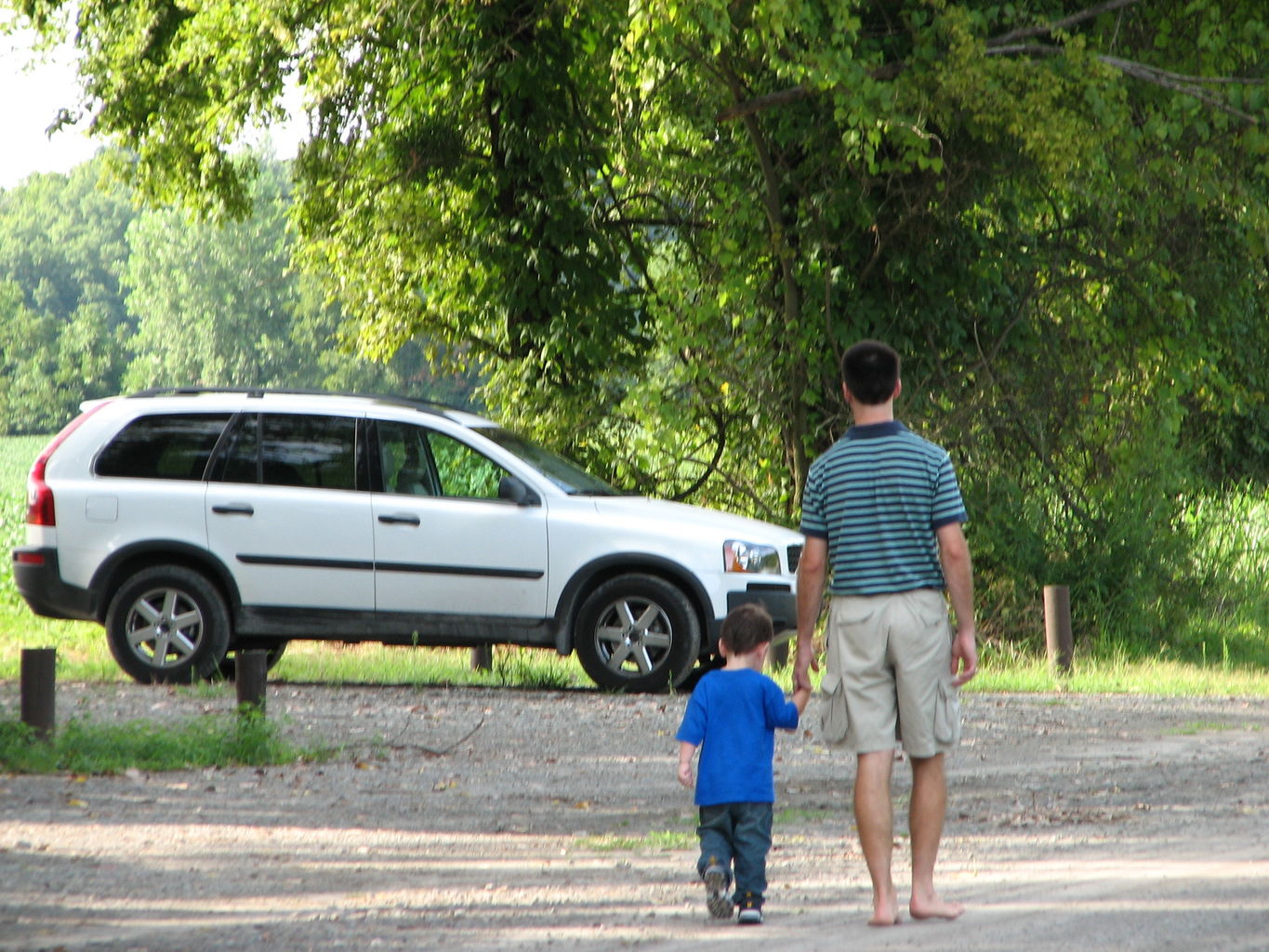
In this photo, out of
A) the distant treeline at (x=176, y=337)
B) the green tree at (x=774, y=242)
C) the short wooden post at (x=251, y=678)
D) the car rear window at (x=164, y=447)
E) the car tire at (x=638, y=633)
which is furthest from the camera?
the distant treeline at (x=176, y=337)

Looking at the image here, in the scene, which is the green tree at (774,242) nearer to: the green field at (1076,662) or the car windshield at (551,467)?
the green field at (1076,662)

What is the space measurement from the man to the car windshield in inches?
249

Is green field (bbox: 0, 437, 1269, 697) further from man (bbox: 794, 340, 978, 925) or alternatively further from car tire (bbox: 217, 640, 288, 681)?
man (bbox: 794, 340, 978, 925)

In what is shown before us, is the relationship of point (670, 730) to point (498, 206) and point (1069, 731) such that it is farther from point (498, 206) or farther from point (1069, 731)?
point (498, 206)

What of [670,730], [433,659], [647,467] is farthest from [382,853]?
[647,467]

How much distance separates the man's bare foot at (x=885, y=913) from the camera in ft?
16.5

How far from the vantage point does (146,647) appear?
11359 millimetres

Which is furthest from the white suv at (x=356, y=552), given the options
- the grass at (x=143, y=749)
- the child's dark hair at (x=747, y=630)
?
the child's dark hair at (x=747, y=630)

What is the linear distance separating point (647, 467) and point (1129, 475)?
457cm

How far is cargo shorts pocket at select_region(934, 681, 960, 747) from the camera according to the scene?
5074 mm

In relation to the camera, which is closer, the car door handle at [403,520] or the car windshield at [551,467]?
the car door handle at [403,520]

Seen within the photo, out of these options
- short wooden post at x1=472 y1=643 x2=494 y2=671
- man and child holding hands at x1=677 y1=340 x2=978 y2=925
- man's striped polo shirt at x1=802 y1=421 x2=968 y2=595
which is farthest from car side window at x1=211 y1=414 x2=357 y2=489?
man's striped polo shirt at x1=802 y1=421 x2=968 y2=595

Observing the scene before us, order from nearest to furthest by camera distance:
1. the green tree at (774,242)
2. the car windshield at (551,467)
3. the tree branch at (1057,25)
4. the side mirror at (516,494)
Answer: the side mirror at (516,494), the car windshield at (551,467), the tree branch at (1057,25), the green tree at (774,242)

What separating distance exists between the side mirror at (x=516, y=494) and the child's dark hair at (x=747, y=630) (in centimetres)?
599
